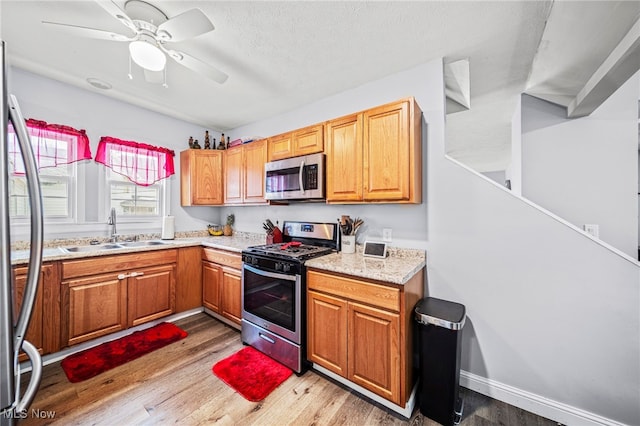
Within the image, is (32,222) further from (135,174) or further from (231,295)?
(135,174)

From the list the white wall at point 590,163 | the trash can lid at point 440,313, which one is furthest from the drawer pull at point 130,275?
the white wall at point 590,163

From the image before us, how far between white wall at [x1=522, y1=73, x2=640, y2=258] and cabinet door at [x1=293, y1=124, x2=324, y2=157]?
224 centimetres

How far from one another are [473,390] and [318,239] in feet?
6.06

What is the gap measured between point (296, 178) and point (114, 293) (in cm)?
222

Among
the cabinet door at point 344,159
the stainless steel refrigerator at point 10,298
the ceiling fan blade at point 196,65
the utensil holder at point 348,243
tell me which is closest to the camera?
the stainless steel refrigerator at point 10,298

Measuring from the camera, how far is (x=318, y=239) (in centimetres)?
277

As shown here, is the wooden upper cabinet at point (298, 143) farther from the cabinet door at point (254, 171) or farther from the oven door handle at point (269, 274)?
the oven door handle at point (269, 274)

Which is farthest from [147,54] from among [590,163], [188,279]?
[590,163]

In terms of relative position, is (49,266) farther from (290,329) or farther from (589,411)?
(589,411)

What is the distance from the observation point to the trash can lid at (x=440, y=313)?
5.28ft

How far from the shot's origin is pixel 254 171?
3193 mm

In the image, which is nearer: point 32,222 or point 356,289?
point 32,222

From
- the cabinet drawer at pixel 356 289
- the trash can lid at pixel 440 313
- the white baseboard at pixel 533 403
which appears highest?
the cabinet drawer at pixel 356 289

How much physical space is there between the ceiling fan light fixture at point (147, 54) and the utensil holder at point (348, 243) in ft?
6.69
